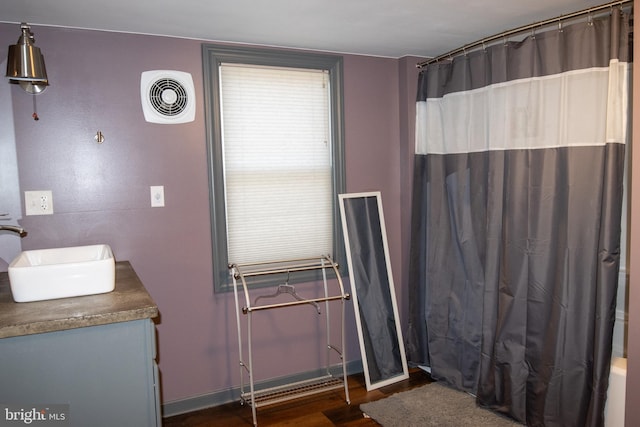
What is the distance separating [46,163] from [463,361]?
8.52 ft

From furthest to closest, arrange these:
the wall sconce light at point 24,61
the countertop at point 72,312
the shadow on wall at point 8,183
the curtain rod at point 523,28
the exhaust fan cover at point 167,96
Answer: the exhaust fan cover at point 167,96 < the shadow on wall at point 8,183 < the curtain rod at point 523,28 < the wall sconce light at point 24,61 < the countertop at point 72,312

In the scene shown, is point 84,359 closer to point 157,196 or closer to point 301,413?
point 157,196

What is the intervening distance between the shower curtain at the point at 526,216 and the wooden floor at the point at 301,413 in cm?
60

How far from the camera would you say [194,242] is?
274 cm

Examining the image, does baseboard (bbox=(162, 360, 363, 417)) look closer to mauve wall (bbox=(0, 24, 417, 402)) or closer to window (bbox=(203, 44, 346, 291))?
mauve wall (bbox=(0, 24, 417, 402))

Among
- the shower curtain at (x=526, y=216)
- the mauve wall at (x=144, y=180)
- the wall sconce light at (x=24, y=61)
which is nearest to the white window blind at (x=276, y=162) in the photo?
the mauve wall at (x=144, y=180)

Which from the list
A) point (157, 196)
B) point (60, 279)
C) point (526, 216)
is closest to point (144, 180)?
point (157, 196)

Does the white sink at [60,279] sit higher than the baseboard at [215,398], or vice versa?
the white sink at [60,279]

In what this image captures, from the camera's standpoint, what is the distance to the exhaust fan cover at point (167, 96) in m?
2.57

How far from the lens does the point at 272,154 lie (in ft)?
9.60

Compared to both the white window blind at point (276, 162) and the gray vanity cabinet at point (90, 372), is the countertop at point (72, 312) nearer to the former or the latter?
the gray vanity cabinet at point (90, 372)

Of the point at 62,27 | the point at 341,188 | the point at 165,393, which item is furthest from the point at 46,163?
the point at 341,188

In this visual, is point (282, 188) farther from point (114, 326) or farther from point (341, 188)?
point (114, 326)

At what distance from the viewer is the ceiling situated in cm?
212
